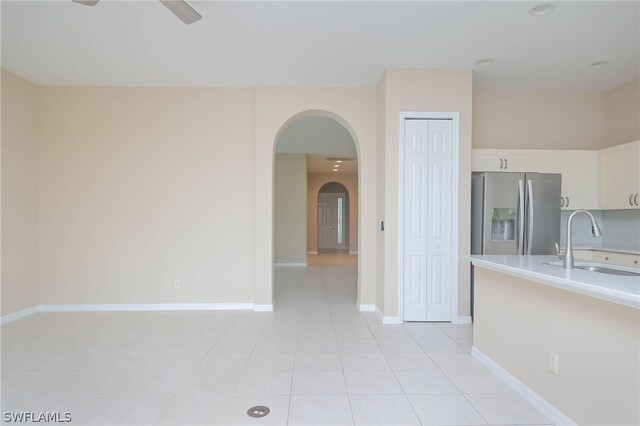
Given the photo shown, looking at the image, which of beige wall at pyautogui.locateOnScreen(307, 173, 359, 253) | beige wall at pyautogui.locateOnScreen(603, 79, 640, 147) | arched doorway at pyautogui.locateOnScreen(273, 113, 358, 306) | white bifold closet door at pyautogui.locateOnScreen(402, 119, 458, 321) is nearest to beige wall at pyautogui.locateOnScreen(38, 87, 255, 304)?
arched doorway at pyautogui.locateOnScreen(273, 113, 358, 306)

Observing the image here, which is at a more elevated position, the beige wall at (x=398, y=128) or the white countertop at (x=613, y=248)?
the beige wall at (x=398, y=128)

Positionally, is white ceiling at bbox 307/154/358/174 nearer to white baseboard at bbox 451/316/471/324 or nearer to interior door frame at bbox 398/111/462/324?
interior door frame at bbox 398/111/462/324

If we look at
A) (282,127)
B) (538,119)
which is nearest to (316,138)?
(282,127)

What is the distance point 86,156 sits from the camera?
174 inches

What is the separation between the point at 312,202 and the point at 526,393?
31.1ft

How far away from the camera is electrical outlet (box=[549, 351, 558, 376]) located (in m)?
2.00

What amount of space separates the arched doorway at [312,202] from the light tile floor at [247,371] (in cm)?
150

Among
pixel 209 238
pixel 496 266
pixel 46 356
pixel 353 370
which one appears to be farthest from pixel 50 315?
pixel 496 266

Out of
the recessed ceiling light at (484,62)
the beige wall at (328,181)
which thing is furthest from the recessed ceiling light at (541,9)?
the beige wall at (328,181)

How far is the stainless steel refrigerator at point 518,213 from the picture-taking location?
382cm

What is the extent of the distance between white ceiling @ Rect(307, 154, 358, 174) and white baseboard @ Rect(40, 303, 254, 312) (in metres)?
5.27

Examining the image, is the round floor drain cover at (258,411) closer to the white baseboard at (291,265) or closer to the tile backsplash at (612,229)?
the tile backsplash at (612,229)

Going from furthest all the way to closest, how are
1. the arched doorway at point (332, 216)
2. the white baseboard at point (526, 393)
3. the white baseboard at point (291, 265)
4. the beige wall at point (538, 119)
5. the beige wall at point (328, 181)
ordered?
the arched doorway at point (332, 216), the beige wall at point (328, 181), the white baseboard at point (291, 265), the beige wall at point (538, 119), the white baseboard at point (526, 393)

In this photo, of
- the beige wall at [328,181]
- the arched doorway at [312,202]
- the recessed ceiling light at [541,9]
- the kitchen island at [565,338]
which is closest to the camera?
the kitchen island at [565,338]
